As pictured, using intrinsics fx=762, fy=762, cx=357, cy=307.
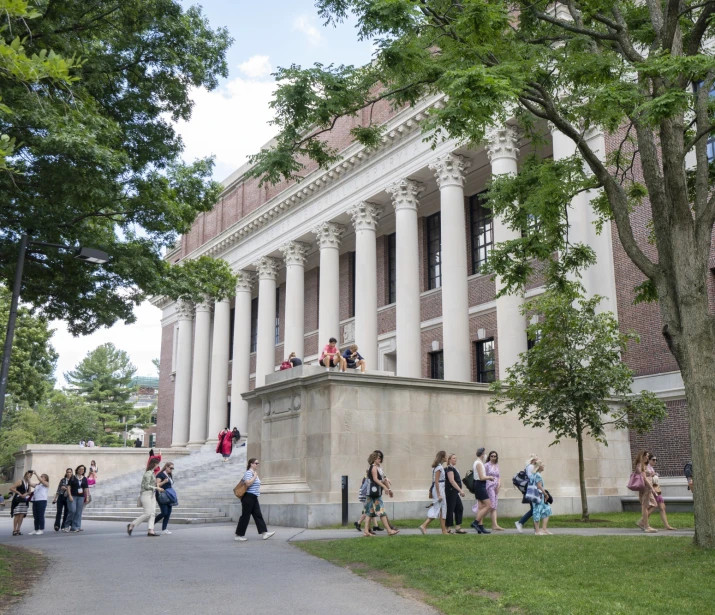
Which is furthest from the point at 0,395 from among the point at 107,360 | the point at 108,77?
the point at 107,360

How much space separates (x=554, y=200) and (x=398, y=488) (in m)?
9.18

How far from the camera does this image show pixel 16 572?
36.4ft

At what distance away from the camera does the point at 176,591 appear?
906 cm

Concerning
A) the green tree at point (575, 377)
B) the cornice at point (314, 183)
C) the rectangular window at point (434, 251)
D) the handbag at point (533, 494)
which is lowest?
the handbag at point (533, 494)

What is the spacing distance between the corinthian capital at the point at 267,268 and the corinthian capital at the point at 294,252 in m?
2.44

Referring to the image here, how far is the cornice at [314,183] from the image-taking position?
29.9 meters

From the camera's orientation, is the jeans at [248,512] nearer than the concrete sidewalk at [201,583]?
Answer: No

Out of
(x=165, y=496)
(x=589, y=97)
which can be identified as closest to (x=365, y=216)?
(x=165, y=496)

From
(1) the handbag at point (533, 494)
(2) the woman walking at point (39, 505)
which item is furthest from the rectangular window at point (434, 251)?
(1) the handbag at point (533, 494)

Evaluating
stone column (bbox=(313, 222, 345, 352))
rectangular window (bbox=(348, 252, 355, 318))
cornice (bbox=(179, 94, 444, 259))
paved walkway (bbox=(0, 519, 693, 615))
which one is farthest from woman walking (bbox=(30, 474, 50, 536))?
rectangular window (bbox=(348, 252, 355, 318))

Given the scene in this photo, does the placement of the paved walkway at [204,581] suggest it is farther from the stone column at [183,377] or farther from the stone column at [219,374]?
the stone column at [183,377]

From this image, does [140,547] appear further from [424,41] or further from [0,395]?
[424,41]

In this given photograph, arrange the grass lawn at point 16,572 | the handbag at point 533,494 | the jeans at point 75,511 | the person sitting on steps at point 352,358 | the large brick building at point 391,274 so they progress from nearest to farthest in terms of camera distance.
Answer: the grass lawn at point 16,572 < the handbag at point 533,494 < the jeans at point 75,511 < the person sitting on steps at point 352,358 < the large brick building at point 391,274

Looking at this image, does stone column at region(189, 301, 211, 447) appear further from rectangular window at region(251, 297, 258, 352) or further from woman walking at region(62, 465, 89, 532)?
woman walking at region(62, 465, 89, 532)
